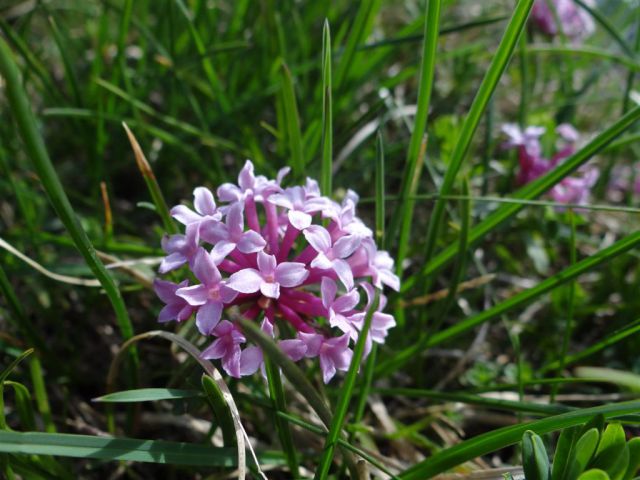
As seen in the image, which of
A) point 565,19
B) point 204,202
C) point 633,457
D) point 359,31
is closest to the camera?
point 633,457

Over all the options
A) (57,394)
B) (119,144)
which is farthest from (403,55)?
(57,394)

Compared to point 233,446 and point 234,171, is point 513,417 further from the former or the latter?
point 234,171

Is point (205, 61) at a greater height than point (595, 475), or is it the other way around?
point (205, 61)

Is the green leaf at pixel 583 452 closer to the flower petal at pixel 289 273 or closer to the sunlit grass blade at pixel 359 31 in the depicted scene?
the flower petal at pixel 289 273

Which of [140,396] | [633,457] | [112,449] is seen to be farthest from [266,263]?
[633,457]

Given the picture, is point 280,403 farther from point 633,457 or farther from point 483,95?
point 483,95

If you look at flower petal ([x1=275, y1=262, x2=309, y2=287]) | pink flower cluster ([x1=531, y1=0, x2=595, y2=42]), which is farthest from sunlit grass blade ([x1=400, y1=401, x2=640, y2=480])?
pink flower cluster ([x1=531, y1=0, x2=595, y2=42])

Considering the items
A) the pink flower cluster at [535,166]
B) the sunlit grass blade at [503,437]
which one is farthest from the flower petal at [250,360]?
the pink flower cluster at [535,166]
